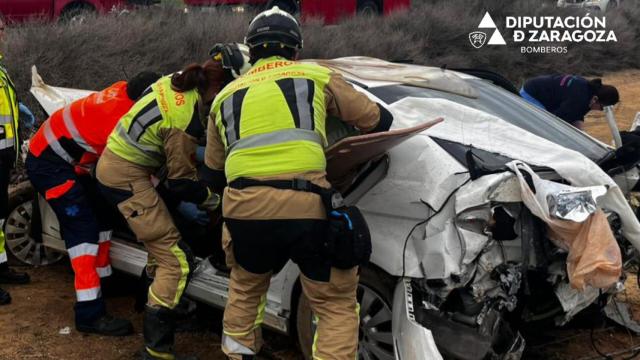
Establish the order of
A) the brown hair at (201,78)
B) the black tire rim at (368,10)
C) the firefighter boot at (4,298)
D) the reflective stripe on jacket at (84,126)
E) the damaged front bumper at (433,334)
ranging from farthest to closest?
the black tire rim at (368,10)
the firefighter boot at (4,298)
the reflective stripe on jacket at (84,126)
the brown hair at (201,78)
the damaged front bumper at (433,334)

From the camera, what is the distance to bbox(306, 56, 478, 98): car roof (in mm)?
4191

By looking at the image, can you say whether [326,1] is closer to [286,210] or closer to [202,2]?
[202,2]

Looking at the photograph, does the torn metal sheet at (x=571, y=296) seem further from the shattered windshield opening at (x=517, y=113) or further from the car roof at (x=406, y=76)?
the car roof at (x=406, y=76)

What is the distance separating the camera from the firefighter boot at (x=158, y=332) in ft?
12.4

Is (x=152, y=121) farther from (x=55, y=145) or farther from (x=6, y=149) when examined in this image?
(x=6, y=149)

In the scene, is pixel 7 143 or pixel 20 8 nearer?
pixel 7 143

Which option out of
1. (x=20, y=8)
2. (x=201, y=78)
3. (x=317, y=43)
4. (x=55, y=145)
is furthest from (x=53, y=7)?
(x=201, y=78)

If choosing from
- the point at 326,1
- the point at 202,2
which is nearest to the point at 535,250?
the point at 202,2

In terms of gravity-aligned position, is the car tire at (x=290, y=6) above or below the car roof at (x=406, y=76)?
below

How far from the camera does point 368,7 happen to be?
632 inches

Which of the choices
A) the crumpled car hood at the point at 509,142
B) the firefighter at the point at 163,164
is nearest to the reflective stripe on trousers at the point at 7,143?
the firefighter at the point at 163,164

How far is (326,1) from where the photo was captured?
1513 centimetres

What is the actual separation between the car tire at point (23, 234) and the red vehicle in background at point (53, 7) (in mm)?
4974

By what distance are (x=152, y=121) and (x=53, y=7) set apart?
8.81m
